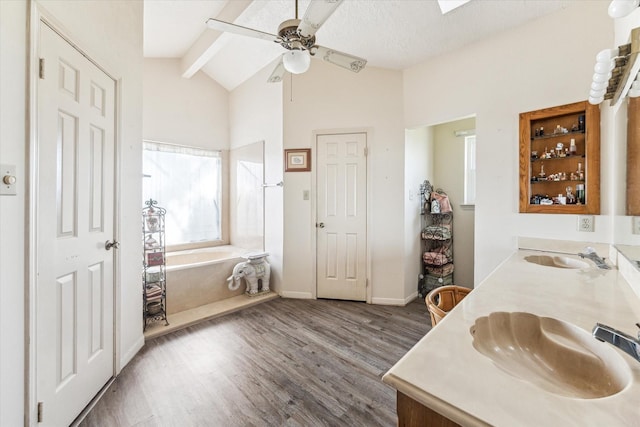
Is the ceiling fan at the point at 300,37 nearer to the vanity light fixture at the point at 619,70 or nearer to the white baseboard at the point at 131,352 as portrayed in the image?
the vanity light fixture at the point at 619,70

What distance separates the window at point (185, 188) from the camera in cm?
365

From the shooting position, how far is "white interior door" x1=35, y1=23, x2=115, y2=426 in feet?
4.11

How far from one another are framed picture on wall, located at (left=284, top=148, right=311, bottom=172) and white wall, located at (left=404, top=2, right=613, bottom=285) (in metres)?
1.42

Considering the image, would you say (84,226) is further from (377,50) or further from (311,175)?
(377,50)

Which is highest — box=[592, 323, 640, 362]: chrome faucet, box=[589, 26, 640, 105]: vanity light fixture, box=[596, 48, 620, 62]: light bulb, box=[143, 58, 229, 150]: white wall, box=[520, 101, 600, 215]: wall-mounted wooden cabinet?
box=[143, 58, 229, 150]: white wall

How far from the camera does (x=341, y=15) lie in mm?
2197

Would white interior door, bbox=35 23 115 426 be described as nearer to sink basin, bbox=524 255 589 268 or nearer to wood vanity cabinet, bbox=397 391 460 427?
wood vanity cabinet, bbox=397 391 460 427

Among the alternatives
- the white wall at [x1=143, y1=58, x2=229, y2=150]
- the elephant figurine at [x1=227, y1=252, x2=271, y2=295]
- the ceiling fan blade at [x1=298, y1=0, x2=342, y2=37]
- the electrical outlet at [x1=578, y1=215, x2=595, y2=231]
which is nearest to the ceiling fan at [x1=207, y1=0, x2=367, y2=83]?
the ceiling fan blade at [x1=298, y1=0, x2=342, y2=37]

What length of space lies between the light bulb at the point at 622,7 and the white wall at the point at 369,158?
2056mm

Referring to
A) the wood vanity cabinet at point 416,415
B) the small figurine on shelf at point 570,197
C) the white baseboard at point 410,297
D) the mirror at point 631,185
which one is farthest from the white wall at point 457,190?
the wood vanity cabinet at point 416,415

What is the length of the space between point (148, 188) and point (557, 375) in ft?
13.8

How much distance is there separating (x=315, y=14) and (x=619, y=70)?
4.99 ft

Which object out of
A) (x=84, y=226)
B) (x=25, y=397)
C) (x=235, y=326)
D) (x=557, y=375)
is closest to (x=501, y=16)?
(x=557, y=375)

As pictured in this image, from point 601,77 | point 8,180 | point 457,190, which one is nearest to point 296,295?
point 457,190
